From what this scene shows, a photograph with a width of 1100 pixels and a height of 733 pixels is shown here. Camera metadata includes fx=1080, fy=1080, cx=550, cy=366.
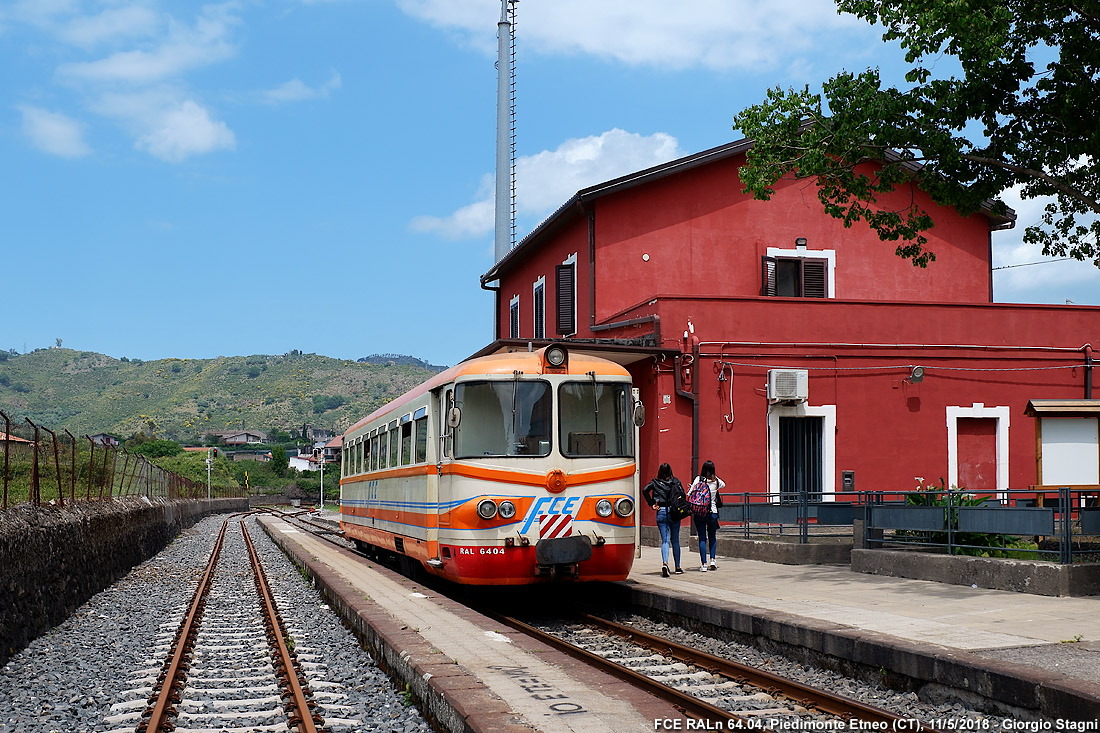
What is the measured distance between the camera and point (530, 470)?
40.2 ft

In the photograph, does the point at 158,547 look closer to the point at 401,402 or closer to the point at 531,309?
the point at 531,309

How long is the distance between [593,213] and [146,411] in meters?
185

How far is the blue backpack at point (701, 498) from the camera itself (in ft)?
52.2

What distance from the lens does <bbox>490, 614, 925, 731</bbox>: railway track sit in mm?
7059

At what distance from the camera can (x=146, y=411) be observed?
19400 centimetres

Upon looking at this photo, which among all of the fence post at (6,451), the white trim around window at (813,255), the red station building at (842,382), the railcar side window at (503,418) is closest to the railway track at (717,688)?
the railcar side window at (503,418)

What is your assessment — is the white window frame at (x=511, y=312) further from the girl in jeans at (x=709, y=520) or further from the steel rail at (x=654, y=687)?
the steel rail at (x=654, y=687)

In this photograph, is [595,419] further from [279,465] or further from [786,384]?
[279,465]

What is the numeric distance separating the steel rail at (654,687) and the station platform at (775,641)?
0.49 m

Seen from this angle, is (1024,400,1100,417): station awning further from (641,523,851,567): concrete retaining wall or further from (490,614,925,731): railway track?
(490,614,925,731): railway track

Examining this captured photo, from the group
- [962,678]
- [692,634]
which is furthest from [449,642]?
[962,678]

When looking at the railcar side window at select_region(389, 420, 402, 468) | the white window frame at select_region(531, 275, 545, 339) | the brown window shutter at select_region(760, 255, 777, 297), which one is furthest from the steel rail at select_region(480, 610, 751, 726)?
the white window frame at select_region(531, 275, 545, 339)

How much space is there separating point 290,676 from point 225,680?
Answer: 0.73 meters

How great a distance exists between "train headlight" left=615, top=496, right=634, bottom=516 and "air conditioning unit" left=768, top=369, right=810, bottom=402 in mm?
9316
